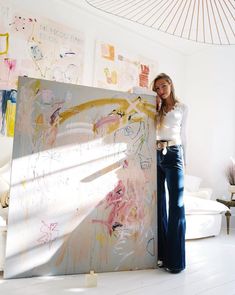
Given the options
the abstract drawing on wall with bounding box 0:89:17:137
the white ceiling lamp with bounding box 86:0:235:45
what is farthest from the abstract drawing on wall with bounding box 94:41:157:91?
the white ceiling lamp with bounding box 86:0:235:45

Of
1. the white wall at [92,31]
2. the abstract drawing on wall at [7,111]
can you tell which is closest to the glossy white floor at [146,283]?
the abstract drawing on wall at [7,111]

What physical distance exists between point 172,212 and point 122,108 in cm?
76

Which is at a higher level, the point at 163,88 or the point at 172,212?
the point at 163,88

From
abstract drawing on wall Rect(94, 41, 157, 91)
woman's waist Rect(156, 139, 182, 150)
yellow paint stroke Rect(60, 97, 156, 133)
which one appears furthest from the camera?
abstract drawing on wall Rect(94, 41, 157, 91)

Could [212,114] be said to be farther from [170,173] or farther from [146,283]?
[146,283]

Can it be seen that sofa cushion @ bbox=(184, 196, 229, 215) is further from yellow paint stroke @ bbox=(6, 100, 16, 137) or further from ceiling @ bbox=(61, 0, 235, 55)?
yellow paint stroke @ bbox=(6, 100, 16, 137)

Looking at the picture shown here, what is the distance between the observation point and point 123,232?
5.95 ft

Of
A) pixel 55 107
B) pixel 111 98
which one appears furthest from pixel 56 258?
pixel 111 98

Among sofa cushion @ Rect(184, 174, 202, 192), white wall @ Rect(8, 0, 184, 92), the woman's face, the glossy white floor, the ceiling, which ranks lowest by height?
the glossy white floor

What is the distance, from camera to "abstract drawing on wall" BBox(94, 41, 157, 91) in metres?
3.25

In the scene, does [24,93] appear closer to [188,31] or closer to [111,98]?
[111,98]

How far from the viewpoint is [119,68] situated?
11.2 feet

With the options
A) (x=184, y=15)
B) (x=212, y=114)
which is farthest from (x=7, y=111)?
(x=212, y=114)

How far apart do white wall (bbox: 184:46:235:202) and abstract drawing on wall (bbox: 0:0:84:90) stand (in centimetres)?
180
